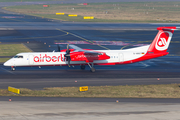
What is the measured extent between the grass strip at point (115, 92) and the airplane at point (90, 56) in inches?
372

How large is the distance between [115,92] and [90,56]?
1224 cm

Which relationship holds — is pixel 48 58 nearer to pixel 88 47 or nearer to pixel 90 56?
pixel 90 56

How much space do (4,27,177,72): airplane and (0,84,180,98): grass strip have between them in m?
Result: 9.46

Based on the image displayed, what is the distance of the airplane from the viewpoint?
4175 cm

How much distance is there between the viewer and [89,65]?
4269 cm

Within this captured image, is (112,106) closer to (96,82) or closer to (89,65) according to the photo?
(96,82)

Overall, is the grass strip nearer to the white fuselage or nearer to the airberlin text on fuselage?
the white fuselage

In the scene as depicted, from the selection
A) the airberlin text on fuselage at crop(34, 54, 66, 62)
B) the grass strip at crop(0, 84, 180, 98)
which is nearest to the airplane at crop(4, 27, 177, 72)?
the airberlin text on fuselage at crop(34, 54, 66, 62)

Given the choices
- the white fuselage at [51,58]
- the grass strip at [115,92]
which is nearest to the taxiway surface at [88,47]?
the white fuselage at [51,58]

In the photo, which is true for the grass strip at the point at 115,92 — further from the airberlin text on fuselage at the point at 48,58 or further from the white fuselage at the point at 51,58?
the airberlin text on fuselage at the point at 48,58

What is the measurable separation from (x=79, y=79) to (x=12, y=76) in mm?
9235

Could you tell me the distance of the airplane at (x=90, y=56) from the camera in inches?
1644

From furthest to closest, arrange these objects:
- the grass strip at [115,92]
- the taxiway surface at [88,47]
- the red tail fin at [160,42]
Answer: the red tail fin at [160,42]
the taxiway surface at [88,47]
the grass strip at [115,92]

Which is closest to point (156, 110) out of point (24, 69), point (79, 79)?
point (79, 79)
